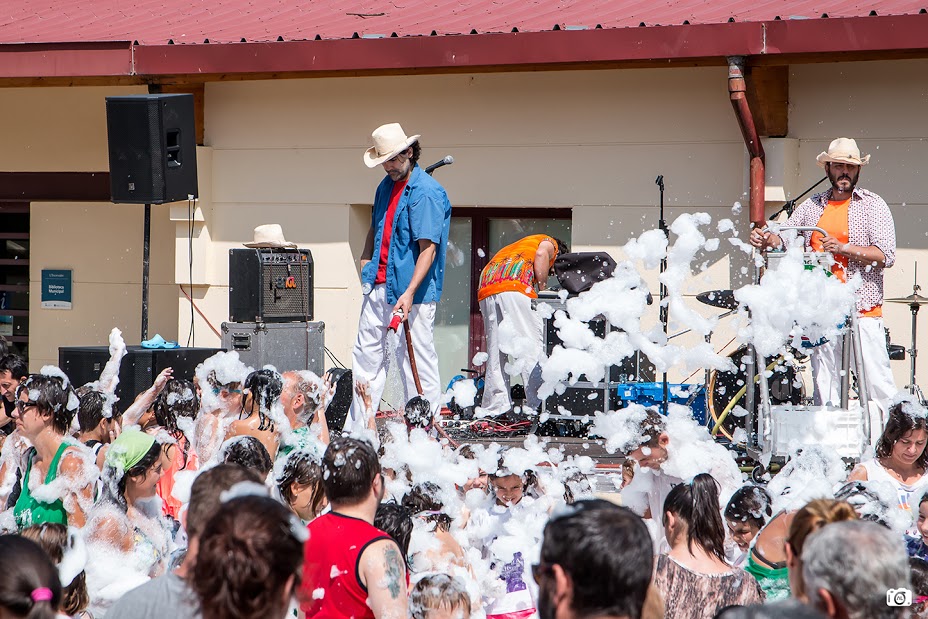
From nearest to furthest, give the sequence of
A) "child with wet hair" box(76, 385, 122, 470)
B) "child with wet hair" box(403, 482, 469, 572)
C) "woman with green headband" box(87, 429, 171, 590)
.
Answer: "woman with green headband" box(87, 429, 171, 590), "child with wet hair" box(403, 482, 469, 572), "child with wet hair" box(76, 385, 122, 470)

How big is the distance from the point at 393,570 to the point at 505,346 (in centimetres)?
537

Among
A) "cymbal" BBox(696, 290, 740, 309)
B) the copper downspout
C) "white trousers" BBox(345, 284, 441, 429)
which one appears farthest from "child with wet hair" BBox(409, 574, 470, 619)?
the copper downspout

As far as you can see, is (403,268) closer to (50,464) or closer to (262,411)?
(262,411)

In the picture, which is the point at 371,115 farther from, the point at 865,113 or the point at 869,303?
the point at 869,303

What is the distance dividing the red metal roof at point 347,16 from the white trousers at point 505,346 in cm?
202

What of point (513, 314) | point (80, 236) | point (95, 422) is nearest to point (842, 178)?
point (513, 314)

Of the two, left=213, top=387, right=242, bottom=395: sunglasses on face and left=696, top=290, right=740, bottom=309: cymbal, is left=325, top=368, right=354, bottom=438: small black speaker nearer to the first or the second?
left=213, top=387, right=242, bottom=395: sunglasses on face

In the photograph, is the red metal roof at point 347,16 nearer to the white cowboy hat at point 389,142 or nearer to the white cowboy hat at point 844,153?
the white cowboy hat at point 844,153

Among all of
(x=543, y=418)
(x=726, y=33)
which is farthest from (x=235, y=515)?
(x=726, y=33)

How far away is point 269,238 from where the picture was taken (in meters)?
9.58

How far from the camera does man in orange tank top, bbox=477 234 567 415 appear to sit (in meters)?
8.45

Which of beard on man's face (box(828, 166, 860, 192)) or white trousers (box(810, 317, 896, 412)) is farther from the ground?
beard on man's face (box(828, 166, 860, 192))

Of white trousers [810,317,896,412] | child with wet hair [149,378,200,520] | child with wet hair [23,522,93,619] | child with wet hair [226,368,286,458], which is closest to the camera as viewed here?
child with wet hair [23,522,93,619]

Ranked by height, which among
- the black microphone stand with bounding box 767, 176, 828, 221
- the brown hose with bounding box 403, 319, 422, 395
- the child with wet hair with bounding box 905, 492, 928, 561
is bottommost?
the child with wet hair with bounding box 905, 492, 928, 561
